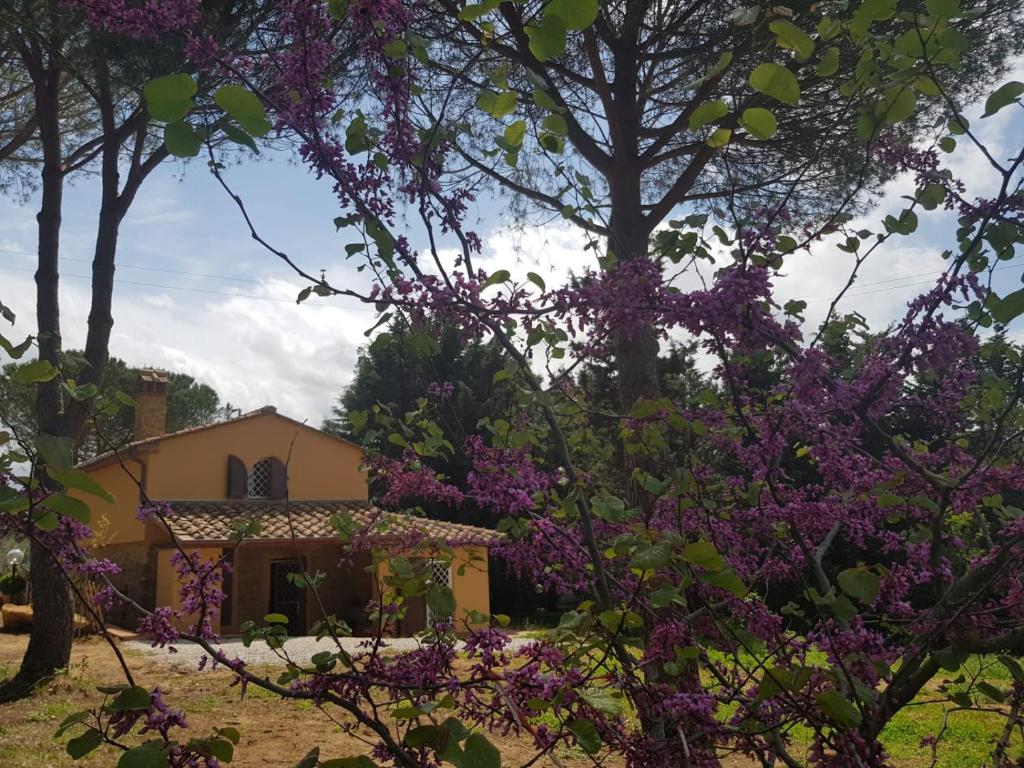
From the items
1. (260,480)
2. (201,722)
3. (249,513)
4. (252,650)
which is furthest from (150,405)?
(201,722)

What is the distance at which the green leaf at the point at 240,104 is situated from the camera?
1.18m

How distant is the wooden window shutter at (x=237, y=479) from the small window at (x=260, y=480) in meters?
0.19

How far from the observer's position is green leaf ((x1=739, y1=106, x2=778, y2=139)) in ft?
4.47

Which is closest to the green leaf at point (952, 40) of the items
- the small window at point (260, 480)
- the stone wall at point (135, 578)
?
the stone wall at point (135, 578)

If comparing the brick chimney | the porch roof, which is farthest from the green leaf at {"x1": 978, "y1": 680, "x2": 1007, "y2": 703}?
the brick chimney

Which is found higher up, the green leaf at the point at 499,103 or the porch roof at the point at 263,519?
the green leaf at the point at 499,103

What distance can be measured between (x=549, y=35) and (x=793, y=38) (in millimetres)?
427

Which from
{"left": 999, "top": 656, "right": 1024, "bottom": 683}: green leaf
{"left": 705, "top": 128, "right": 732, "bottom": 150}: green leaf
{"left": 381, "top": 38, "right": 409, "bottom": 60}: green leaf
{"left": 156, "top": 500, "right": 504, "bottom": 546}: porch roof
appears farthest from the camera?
{"left": 156, "top": 500, "right": 504, "bottom": 546}: porch roof

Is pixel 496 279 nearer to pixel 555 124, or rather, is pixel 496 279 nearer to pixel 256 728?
pixel 555 124

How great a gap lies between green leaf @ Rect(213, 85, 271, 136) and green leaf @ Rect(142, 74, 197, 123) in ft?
0.13

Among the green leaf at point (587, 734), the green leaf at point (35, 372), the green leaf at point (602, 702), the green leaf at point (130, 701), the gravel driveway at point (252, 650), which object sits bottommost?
the gravel driveway at point (252, 650)

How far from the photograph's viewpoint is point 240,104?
120 cm

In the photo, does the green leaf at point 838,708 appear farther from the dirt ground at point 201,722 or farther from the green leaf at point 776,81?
the dirt ground at point 201,722

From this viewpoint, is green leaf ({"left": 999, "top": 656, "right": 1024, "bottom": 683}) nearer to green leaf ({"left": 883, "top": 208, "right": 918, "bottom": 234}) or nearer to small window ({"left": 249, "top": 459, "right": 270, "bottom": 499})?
green leaf ({"left": 883, "top": 208, "right": 918, "bottom": 234})
